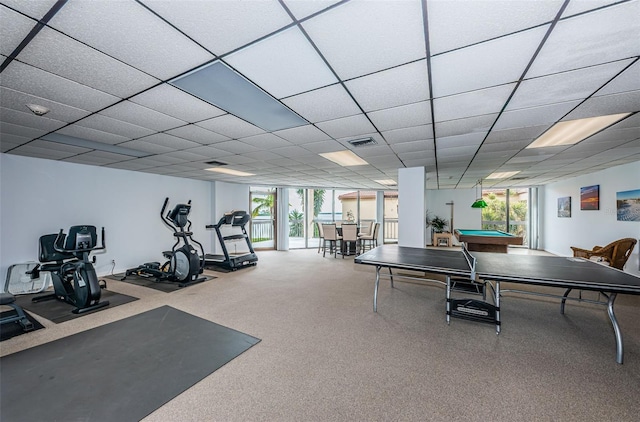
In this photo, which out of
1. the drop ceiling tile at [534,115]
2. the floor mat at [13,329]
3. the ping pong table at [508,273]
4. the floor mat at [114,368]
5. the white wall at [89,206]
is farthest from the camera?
the white wall at [89,206]

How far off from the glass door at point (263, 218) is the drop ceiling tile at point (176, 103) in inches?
274

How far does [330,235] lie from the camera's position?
8.09 m

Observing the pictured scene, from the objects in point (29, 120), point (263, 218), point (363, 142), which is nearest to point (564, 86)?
point (363, 142)

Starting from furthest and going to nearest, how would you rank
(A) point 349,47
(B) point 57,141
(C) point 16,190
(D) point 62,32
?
(C) point 16,190 → (B) point 57,141 → (A) point 349,47 → (D) point 62,32

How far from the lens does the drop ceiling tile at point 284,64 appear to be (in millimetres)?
1552

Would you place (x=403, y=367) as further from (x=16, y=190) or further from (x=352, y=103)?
(x=16, y=190)

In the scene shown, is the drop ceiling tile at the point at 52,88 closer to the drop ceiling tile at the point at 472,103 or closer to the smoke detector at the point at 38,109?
the smoke detector at the point at 38,109

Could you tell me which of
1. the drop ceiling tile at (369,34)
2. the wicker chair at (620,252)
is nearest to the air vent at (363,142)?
the drop ceiling tile at (369,34)

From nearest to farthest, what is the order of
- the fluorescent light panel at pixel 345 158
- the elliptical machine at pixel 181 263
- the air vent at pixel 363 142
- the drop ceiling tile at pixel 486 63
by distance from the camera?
the drop ceiling tile at pixel 486 63, the air vent at pixel 363 142, the fluorescent light panel at pixel 345 158, the elliptical machine at pixel 181 263

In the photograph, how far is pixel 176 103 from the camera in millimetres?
2404

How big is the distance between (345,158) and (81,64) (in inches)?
149

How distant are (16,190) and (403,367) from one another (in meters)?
6.73

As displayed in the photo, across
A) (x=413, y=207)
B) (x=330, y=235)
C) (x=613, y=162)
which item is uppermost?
(x=613, y=162)

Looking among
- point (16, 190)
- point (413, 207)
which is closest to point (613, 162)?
point (413, 207)
